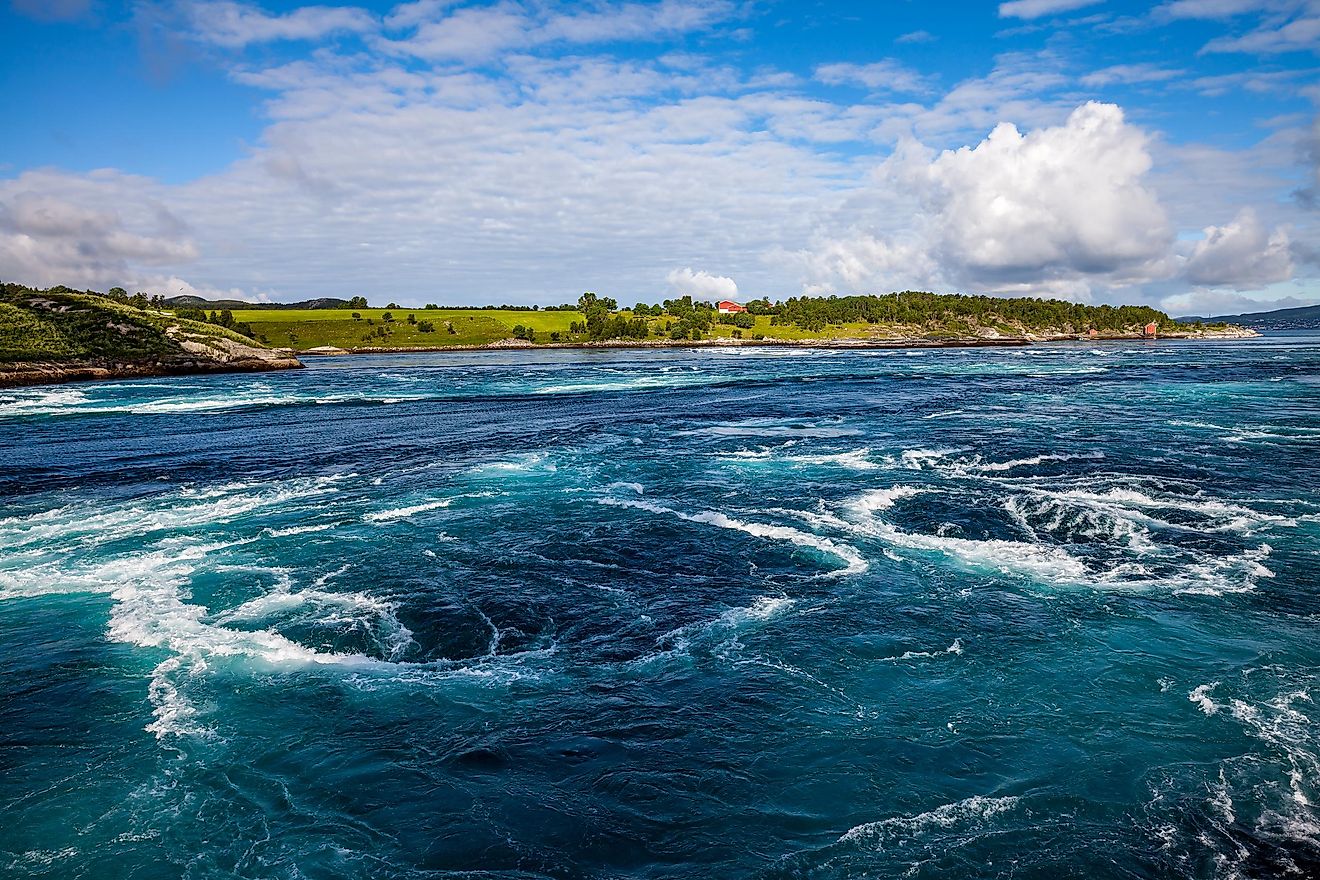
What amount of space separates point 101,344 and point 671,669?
5895 inches

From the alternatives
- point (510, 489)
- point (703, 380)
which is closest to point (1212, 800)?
point (510, 489)

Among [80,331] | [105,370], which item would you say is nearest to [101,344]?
[80,331]

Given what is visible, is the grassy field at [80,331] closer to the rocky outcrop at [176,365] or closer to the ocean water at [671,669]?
the rocky outcrop at [176,365]

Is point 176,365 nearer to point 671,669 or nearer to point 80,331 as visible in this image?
point 80,331

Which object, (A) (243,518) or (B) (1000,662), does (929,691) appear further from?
(A) (243,518)

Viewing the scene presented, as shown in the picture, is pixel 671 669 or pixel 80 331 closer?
pixel 671 669

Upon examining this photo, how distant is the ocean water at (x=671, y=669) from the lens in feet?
48.0

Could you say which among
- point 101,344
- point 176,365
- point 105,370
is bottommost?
point 105,370

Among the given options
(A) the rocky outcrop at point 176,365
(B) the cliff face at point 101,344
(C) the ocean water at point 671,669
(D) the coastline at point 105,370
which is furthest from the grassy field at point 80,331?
(C) the ocean water at point 671,669

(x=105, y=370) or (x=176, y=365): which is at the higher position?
(x=176, y=365)

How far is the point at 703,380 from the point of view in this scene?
117562mm

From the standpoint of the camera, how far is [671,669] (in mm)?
21156

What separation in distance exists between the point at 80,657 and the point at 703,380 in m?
99.2

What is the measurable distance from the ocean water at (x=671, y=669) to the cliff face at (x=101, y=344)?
313ft
